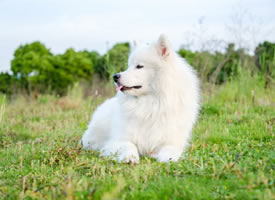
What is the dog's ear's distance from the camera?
386 centimetres

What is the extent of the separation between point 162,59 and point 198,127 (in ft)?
6.50

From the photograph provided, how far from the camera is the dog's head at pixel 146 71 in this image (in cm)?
388

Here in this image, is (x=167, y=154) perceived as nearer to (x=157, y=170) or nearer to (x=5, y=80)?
(x=157, y=170)

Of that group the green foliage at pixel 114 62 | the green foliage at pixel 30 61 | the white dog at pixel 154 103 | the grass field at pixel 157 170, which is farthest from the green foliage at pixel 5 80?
the white dog at pixel 154 103

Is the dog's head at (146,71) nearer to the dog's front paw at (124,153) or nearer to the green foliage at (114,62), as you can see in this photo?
the dog's front paw at (124,153)

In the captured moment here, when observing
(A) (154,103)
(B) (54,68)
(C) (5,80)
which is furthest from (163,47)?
(C) (5,80)

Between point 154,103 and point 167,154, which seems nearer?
point 167,154

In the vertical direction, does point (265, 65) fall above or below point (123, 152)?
above

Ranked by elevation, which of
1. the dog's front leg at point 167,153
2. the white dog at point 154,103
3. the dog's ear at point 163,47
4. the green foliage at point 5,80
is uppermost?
the dog's ear at point 163,47

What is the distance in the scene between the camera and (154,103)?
396 centimetres

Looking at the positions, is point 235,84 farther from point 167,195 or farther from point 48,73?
point 48,73

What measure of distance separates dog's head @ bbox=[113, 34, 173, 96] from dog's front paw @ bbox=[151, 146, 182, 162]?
810mm

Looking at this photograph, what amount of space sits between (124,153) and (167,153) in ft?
1.68

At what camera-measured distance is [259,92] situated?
7.86 meters
